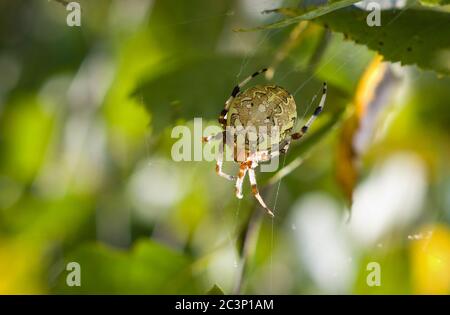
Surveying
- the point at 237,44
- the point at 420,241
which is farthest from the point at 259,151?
the point at 420,241

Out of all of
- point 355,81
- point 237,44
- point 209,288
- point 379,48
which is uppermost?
point 237,44

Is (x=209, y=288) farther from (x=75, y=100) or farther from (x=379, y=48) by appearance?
(x=75, y=100)

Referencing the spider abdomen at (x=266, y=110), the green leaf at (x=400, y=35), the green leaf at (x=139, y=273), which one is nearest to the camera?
the green leaf at (x=400, y=35)

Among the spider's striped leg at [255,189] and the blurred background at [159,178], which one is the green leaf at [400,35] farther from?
the blurred background at [159,178]

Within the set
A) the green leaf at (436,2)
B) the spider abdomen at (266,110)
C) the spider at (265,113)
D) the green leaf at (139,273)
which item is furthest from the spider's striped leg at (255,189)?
the green leaf at (436,2)

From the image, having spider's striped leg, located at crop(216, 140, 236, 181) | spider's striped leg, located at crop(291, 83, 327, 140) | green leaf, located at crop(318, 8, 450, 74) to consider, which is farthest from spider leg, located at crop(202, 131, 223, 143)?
green leaf, located at crop(318, 8, 450, 74)

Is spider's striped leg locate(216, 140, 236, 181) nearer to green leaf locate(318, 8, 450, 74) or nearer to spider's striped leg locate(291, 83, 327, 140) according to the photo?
spider's striped leg locate(291, 83, 327, 140)

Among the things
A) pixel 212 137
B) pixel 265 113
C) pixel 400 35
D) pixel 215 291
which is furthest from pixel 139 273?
pixel 400 35
